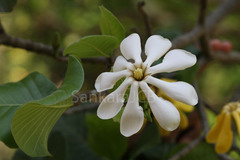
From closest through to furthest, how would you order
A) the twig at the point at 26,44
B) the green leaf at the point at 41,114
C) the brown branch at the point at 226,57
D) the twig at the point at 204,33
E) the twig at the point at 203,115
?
1. the green leaf at the point at 41,114
2. the twig at the point at 26,44
3. the twig at the point at 203,115
4. the twig at the point at 204,33
5. the brown branch at the point at 226,57

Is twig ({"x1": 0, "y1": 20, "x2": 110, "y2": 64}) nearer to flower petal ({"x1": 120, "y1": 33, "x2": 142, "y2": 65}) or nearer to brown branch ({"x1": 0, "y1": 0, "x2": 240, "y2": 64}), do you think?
brown branch ({"x1": 0, "y1": 0, "x2": 240, "y2": 64})

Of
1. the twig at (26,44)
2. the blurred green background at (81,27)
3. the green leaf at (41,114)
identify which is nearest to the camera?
the green leaf at (41,114)

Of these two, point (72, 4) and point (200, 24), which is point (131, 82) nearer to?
point (200, 24)

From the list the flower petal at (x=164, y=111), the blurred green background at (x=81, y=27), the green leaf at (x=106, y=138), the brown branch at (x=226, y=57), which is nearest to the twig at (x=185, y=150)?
the green leaf at (x=106, y=138)

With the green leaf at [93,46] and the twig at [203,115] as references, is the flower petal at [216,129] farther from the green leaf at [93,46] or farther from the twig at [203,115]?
the green leaf at [93,46]

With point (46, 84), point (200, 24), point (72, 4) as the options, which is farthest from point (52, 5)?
point (46, 84)
